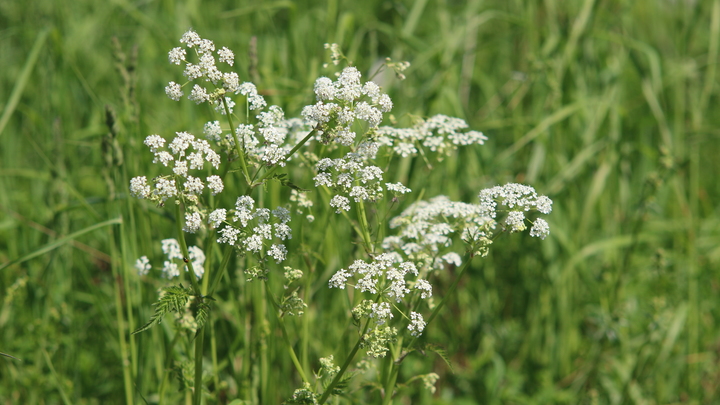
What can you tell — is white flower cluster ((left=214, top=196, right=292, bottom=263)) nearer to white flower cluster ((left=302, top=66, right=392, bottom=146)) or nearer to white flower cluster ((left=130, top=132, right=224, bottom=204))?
white flower cluster ((left=130, top=132, right=224, bottom=204))

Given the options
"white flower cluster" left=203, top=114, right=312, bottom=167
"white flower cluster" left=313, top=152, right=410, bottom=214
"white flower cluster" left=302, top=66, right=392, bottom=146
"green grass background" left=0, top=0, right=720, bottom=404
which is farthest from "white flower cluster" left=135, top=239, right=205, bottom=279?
"white flower cluster" left=302, top=66, right=392, bottom=146

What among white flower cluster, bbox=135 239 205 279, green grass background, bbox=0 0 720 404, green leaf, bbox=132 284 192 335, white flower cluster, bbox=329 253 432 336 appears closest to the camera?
green leaf, bbox=132 284 192 335

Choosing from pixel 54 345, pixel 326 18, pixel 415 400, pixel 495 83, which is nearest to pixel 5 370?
pixel 54 345

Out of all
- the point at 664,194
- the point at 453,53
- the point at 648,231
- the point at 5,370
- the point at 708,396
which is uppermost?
the point at 453,53

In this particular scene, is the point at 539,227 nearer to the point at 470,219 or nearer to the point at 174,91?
the point at 470,219

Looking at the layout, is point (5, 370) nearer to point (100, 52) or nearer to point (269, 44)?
point (269, 44)

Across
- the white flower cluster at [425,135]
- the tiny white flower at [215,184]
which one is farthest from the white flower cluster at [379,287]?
the white flower cluster at [425,135]

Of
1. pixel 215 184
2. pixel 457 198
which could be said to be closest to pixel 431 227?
pixel 215 184

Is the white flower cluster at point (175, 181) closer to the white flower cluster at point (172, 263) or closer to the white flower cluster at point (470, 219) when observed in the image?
the white flower cluster at point (172, 263)
